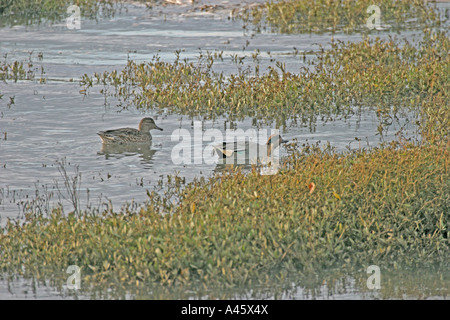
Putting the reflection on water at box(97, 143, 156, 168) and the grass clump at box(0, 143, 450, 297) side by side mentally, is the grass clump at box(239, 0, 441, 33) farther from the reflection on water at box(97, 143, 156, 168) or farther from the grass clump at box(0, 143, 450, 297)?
the grass clump at box(0, 143, 450, 297)

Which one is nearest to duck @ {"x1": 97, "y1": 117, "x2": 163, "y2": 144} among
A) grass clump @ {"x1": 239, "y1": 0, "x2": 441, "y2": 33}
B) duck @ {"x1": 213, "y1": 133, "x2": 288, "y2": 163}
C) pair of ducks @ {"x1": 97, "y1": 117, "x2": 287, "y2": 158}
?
pair of ducks @ {"x1": 97, "y1": 117, "x2": 287, "y2": 158}

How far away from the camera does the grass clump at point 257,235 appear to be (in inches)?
297

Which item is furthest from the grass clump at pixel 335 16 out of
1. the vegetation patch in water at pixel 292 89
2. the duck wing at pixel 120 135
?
the duck wing at pixel 120 135

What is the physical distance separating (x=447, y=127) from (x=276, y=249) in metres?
5.74

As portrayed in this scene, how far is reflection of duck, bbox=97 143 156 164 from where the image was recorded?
41.3 feet

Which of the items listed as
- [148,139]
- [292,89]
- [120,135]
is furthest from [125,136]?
[292,89]

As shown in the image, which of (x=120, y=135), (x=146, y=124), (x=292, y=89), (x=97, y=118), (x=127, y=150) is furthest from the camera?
(x=292, y=89)

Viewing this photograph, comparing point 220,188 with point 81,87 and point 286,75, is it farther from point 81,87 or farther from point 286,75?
point 81,87

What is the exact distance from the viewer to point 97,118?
47.9 ft

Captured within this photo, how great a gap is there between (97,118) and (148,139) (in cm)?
191

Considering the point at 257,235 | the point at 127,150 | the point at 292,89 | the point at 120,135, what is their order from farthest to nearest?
the point at 292,89, the point at 127,150, the point at 120,135, the point at 257,235

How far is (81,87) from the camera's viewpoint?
55.0 ft

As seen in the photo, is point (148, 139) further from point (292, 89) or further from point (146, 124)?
point (292, 89)
